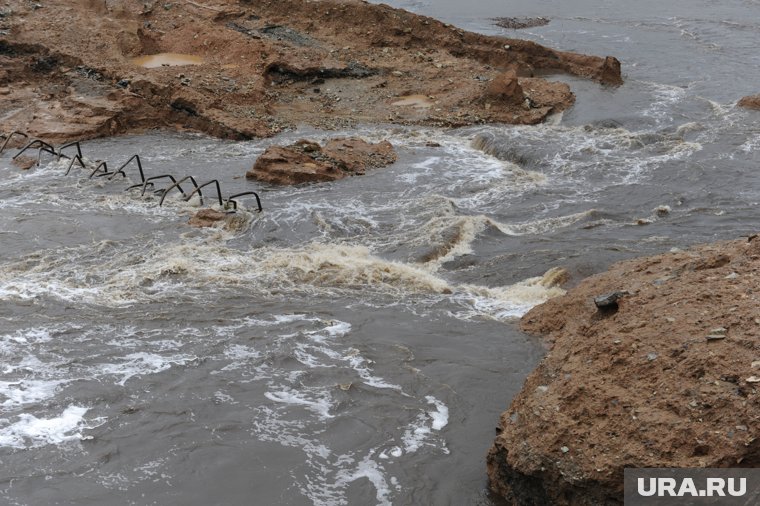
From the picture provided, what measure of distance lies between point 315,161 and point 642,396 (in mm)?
9407

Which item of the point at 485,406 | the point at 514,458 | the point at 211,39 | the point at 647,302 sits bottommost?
the point at 485,406

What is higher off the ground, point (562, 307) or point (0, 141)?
point (0, 141)

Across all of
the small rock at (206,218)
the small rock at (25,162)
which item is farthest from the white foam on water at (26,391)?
the small rock at (25,162)

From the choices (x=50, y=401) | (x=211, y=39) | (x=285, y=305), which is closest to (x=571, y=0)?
(x=211, y=39)

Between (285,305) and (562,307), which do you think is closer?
(562,307)

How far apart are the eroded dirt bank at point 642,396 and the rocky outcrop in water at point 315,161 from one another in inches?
308

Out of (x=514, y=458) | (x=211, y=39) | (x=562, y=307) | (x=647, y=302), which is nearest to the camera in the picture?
(x=514, y=458)

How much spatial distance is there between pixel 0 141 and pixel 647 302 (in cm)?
1349

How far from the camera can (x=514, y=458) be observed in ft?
16.9

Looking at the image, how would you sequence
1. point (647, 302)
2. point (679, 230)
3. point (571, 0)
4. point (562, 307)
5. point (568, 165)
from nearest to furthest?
point (647, 302)
point (562, 307)
point (679, 230)
point (568, 165)
point (571, 0)

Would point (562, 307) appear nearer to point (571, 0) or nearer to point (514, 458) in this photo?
point (514, 458)

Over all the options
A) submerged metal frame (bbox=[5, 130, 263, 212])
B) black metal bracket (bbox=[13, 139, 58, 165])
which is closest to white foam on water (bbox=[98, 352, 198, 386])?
submerged metal frame (bbox=[5, 130, 263, 212])

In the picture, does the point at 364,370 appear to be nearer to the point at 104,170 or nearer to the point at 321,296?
the point at 321,296

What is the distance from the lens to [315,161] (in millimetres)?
13586
